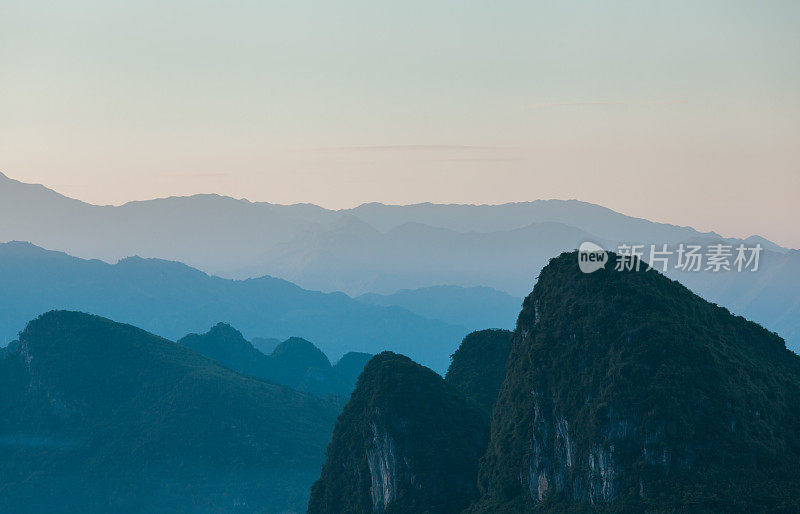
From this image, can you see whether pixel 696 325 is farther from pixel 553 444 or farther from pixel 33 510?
pixel 33 510

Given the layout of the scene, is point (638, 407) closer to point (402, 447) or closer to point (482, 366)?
point (402, 447)

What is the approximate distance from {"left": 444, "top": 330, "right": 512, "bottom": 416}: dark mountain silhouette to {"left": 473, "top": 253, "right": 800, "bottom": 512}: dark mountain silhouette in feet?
119

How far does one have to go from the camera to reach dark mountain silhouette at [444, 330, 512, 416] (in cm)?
14450

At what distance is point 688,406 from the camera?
8869 cm

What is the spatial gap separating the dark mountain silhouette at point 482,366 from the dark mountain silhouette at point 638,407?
36.3m

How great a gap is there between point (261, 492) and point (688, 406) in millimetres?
121662

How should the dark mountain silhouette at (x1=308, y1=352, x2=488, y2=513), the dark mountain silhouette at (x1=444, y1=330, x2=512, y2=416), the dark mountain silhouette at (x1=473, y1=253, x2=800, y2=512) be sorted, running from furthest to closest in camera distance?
the dark mountain silhouette at (x1=444, y1=330, x2=512, y2=416) → the dark mountain silhouette at (x1=308, y1=352, x2=488, y2=513) → the dark mountain silhouette at (x1=473, y1=253, x2=800, y2=512)

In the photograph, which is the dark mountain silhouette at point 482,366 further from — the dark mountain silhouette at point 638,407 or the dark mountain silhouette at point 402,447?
the dark mountain silhouette at point 638,407

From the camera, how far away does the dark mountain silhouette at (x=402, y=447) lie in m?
115

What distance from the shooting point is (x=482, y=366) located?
15212 centimetres

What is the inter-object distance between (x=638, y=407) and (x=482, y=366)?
6329cm

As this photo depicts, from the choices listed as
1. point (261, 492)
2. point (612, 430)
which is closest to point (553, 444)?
point (612, 430)

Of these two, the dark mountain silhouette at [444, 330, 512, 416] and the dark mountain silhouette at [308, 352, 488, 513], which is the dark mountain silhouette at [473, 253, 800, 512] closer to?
the dark mountain silhouette at [308, 352, 488, 513]

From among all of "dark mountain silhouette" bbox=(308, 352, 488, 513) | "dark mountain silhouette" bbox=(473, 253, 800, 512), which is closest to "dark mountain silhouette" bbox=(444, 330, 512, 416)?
"dark mountain silhouette" bbox=(308, 352, 488, 513)
